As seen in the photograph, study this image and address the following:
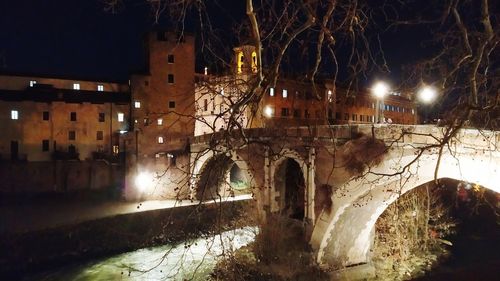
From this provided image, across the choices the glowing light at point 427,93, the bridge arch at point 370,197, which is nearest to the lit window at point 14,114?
the bridge arch at point 370,197

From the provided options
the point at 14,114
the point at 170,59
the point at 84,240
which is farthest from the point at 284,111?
the point at 84,240

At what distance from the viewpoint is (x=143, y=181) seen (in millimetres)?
29953

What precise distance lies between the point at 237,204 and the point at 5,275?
46.2 ft

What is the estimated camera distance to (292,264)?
16109 mm

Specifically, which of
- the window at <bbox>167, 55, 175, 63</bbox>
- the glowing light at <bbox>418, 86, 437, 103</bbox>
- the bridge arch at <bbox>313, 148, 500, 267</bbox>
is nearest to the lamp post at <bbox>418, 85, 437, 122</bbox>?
the glowing light at <bbox>418, 86, 437, 103</bbox>

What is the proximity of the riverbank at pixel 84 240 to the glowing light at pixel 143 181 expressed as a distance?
4560 millimetres

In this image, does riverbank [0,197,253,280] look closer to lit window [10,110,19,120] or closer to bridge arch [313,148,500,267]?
bridge arch [313,148,500,267]

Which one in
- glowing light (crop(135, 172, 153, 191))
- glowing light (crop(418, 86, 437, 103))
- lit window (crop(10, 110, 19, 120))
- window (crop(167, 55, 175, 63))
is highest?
window (crop(167, 55, 175, 63))

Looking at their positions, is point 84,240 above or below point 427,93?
below

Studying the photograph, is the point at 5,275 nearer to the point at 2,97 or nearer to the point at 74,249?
the point at 74,249

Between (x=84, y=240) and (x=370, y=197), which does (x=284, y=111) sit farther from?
(x=370, y=197)

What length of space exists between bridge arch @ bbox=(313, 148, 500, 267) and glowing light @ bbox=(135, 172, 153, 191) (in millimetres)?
16731

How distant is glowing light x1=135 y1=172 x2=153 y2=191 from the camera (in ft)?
97.3

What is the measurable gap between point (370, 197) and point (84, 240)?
598 inches
